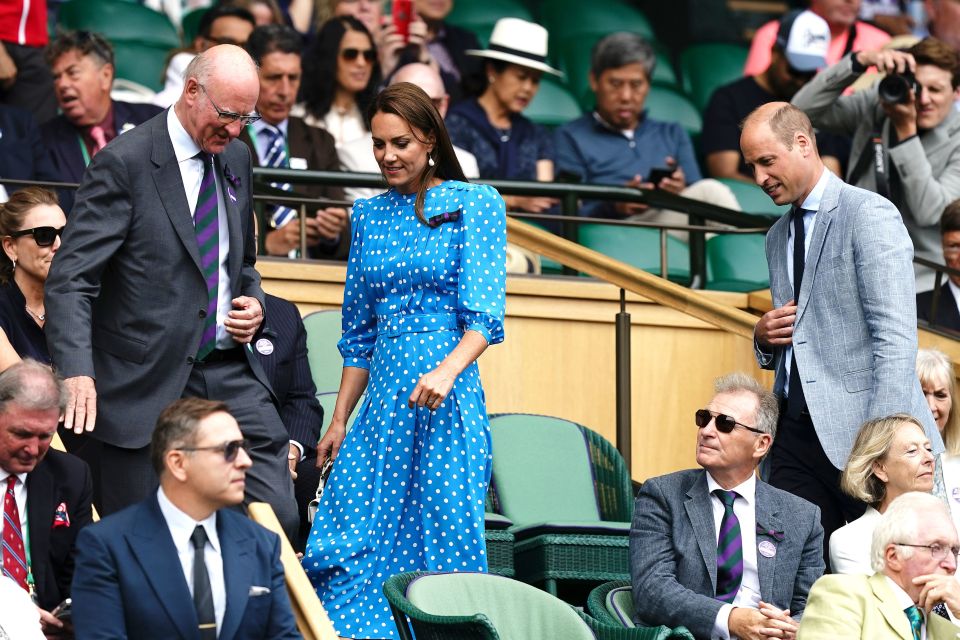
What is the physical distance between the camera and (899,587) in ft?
16.5

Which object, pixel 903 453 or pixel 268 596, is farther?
pixel 903 453

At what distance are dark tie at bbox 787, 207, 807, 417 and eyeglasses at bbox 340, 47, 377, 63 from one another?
3416mm

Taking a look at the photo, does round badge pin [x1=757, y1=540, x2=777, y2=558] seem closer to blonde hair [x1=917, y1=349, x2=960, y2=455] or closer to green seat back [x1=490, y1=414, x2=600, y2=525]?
blonde hair [x1=917, y1=349, x2=960, y2=455]

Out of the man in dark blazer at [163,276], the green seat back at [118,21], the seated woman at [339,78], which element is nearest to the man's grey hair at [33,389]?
the man in dark blazer at [163,276]

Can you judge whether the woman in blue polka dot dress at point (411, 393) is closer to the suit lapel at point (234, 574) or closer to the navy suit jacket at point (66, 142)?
the suit lapel at point (234, 574)

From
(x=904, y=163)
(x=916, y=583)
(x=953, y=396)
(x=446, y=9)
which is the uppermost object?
(x=446, y=9)

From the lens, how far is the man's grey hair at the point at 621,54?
9.27 m

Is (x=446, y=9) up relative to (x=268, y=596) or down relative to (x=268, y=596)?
up

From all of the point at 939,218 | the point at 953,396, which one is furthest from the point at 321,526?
A: the point at 939,218

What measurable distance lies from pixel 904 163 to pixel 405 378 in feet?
10.5

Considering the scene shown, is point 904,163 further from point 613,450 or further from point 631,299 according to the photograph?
point 613,450

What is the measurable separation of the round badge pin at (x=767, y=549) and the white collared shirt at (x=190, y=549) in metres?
1.71

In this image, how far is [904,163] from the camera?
780 centimetres

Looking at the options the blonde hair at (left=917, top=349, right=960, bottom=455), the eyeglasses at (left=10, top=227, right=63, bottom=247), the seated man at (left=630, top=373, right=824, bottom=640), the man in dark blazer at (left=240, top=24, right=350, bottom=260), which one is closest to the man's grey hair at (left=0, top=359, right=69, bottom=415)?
the eyeglasses at (left=10, top=227, right=63, bottom=247)
